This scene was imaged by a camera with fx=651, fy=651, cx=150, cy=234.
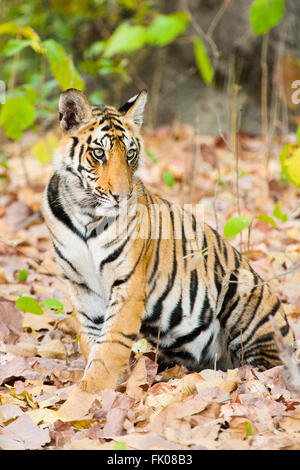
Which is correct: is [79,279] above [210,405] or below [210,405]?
above

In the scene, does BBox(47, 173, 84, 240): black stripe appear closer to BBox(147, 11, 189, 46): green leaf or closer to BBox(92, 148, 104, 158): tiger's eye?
BBox(92, 148, 104, 158): tiger's eye

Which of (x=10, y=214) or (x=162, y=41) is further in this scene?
(x=10, y=214)

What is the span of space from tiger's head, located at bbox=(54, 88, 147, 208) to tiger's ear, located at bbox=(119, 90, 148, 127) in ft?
0.18

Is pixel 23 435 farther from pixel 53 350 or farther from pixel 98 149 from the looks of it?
pixel 98 149

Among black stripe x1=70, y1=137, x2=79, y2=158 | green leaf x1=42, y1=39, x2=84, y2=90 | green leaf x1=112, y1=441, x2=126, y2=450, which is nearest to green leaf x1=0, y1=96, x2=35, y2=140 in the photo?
green leaf x1=42, y1=39, x2=84, y2=90

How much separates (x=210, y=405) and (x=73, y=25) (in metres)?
8.74

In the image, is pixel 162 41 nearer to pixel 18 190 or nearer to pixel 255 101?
pixel 18 190

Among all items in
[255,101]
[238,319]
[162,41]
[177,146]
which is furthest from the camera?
[255,101]

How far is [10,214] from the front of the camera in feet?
23.8

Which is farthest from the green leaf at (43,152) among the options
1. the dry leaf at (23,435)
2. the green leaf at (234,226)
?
the dry leaf at (23,435)

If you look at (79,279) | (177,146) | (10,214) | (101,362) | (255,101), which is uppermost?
(255,101)

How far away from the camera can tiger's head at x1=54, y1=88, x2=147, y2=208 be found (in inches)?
153

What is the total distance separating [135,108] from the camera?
14.1 ft
